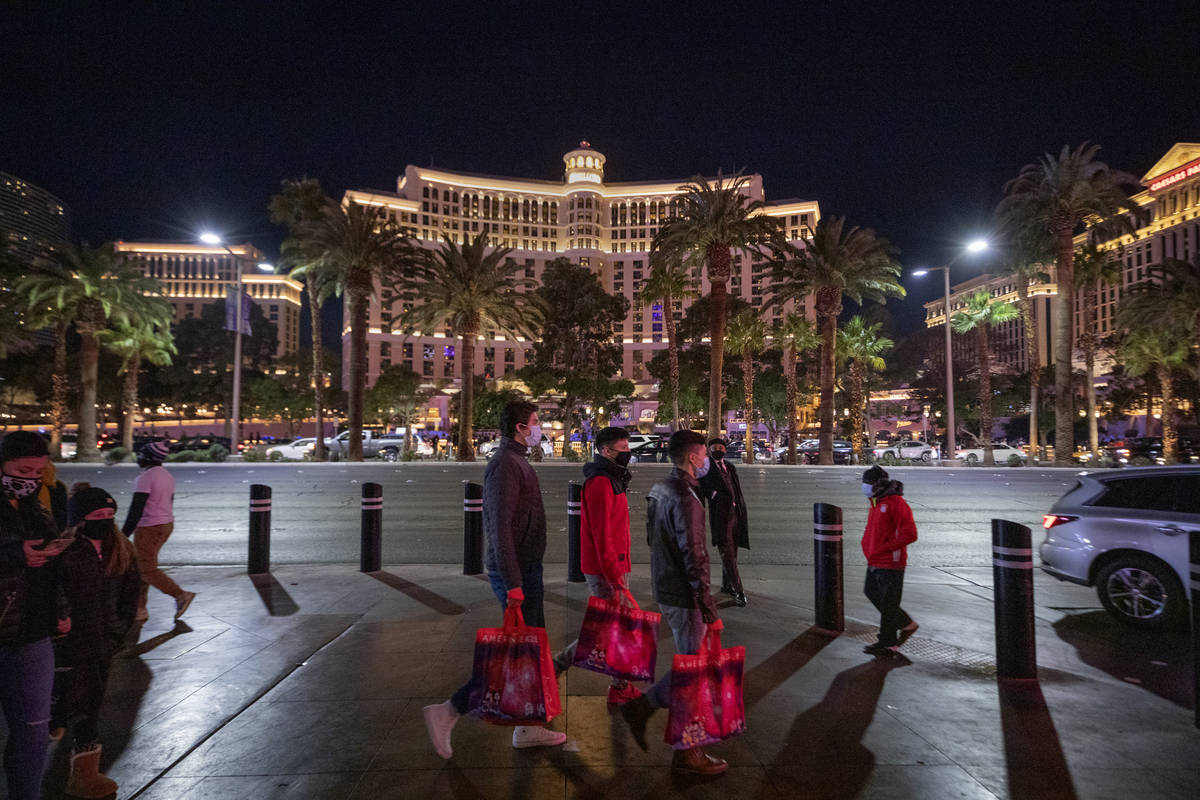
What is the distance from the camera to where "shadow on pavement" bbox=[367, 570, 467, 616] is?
267 inches

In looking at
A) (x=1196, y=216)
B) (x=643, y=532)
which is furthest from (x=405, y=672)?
(x=1196, y=216)

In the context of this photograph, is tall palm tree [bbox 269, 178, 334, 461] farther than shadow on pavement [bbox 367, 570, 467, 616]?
Yes

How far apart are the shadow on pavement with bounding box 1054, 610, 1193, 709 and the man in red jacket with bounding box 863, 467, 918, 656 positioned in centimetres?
167

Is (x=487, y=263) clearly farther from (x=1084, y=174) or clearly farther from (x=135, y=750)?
(x=135, y=750)

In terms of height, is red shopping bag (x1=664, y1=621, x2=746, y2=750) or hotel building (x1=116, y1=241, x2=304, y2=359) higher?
hotel building (x1=116, y1=241, x2=304, y2=359)

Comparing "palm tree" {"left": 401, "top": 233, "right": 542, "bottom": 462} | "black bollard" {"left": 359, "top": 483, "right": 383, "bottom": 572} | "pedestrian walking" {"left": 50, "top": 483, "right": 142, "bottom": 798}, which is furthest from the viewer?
"palm tree" {"left": 401, "top": 233, "right": 542, "bottom": 462}

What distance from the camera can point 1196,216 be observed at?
87.7 m

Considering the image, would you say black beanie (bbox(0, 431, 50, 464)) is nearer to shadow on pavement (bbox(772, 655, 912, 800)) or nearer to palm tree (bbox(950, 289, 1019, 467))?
shadow on pavement (bbox(772, 655, 912, 800))

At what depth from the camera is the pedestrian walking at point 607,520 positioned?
398 centimetres

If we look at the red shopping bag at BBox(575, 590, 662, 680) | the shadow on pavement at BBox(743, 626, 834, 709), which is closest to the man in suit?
the shadow on pavement at BBox(743, 626, 834, 709)

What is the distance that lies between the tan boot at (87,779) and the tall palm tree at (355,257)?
3113 centimetres

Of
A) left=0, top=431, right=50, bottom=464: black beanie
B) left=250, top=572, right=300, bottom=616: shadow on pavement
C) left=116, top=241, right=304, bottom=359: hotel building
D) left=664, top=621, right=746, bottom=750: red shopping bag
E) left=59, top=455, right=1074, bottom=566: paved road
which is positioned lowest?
left=59, top=455, right=1074, bottom=566: paved road

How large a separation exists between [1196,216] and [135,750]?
121 metres

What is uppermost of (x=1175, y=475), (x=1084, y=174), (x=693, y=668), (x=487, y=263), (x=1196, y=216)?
(x=1196, y=216)
